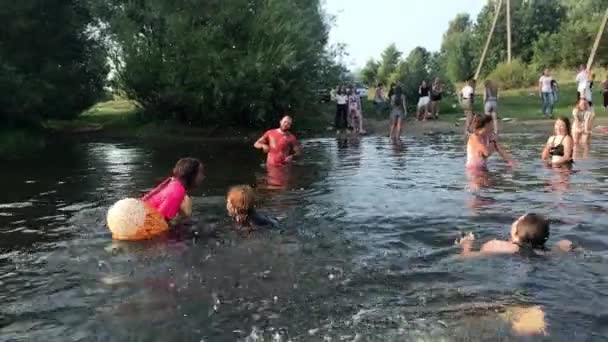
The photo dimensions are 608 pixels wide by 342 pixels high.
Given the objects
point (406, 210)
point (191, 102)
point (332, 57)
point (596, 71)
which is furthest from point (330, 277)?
point (596, 71)

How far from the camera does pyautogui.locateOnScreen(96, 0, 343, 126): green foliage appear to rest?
29.1m

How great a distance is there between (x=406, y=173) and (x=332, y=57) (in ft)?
59.0

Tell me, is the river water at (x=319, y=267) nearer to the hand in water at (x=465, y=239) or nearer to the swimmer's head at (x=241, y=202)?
the hand in water at (x=465, y=239)

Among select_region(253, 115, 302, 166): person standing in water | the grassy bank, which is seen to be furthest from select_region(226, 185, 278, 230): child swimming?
the grassy bank

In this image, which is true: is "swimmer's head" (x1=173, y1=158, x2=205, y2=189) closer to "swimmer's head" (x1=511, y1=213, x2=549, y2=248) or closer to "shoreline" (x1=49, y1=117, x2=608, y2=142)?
"swimmer's head" (x1=511, y1=213, x2=549, y2=248)

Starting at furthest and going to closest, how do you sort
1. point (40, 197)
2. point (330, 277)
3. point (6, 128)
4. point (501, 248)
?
point (6, 128) → point (40, 197) → point (501, 248) → point (330, 277)

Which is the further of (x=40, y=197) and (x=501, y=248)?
(x=40, y=197)

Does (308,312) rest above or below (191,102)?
below

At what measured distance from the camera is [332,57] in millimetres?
32531

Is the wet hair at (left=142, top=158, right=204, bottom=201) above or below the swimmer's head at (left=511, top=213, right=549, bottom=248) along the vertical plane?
above

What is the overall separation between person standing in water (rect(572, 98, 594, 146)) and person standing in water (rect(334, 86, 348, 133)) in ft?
32.8

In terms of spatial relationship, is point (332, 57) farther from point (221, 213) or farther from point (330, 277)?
point (330, 277)

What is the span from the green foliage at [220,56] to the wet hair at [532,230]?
21581 millimetres

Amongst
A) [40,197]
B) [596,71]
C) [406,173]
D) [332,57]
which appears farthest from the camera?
[596,71]
